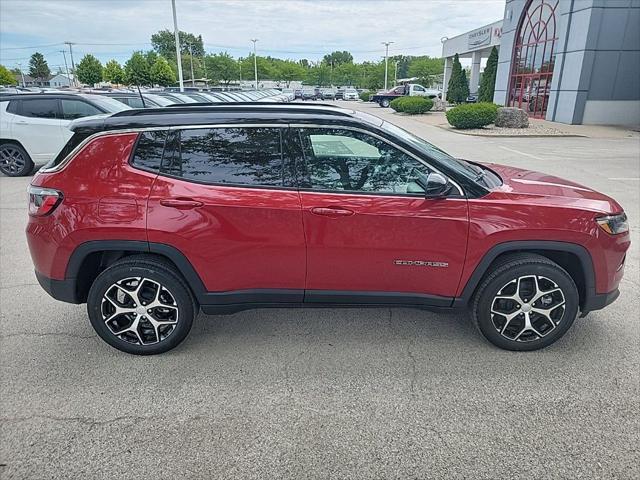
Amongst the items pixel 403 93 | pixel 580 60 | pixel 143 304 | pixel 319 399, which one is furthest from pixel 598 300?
pixel 403 93

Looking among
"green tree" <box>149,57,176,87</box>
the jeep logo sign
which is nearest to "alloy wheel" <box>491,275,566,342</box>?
the jeep logo sign

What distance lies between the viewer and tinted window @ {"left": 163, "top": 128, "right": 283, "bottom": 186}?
2.93 m

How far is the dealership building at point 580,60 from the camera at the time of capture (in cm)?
1986

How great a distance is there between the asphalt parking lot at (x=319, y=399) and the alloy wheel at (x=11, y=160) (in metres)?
7.06

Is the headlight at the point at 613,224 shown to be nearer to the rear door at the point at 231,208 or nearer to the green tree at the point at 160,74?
the rear door at the point at 231,208

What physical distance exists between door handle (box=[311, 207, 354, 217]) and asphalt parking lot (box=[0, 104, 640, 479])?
1.05 m

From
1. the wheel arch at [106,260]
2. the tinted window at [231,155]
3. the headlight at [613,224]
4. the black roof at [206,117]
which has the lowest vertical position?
the wheel arch at [106,260]

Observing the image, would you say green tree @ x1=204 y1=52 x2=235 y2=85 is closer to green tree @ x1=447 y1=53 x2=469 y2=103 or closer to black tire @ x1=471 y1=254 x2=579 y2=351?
green tree @ x1=447 y1=53 x2=469 y2=103

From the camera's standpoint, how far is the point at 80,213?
113 inches

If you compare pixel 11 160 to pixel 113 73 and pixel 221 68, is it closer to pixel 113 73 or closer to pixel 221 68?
pixel 113 73

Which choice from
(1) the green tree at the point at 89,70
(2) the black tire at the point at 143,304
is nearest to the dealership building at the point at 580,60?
(2) the black tire at the point at 143,304

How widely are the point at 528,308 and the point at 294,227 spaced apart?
171 cm

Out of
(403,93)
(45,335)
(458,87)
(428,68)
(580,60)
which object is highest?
(428,68)

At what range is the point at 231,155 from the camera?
2.95m
